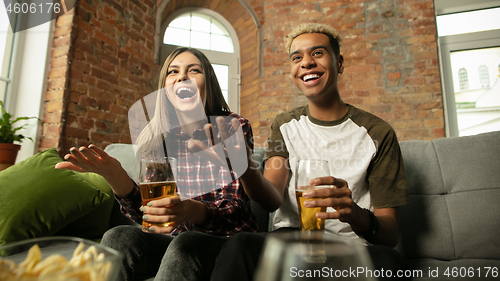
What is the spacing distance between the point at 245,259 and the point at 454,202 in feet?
2.98

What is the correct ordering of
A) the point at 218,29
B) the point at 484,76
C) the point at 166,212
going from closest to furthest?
1. the point at 166,212
2. the point at 484,76
3. the point at 218,29

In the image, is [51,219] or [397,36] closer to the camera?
[51,219]

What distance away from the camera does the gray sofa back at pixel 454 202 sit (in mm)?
1053

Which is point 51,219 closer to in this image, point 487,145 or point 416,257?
point 416,257

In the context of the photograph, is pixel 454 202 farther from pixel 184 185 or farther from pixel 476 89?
pixel 476 89

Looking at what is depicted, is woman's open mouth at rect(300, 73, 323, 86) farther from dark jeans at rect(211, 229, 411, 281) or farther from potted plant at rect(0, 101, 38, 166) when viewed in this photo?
potted plant at rect(0, 101, 38, 166)

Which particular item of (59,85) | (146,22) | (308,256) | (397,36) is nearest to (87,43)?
(59,85)

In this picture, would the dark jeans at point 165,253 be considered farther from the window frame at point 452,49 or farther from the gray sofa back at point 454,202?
the window frame at point 452,49

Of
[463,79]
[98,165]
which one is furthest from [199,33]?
[98,165]

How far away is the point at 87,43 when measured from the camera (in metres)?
2.27

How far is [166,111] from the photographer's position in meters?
1.22

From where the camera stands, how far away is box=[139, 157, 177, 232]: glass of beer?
24.9 inches

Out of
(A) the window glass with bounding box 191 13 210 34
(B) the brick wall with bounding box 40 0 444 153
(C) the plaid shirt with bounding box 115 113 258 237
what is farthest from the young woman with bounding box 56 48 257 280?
(A) the window glass with bounding box 191 13 210 34

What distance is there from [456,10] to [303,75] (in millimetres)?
2800
